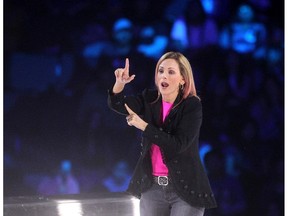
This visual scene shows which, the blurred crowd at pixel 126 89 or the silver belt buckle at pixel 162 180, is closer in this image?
the silver belt buckle at pixel 162 180

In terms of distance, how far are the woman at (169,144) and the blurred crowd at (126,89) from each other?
1.60 metres

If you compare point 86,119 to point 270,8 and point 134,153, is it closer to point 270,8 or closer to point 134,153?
point 134,153

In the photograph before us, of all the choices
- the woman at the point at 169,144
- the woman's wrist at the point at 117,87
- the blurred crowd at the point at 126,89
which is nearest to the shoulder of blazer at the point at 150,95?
the woman at the point at 169,144

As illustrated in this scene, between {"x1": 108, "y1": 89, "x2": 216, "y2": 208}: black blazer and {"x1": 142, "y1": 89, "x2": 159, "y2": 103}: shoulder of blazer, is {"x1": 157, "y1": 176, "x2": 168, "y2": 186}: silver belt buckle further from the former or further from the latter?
{"x1": 142, "y1": 89, "x2": 159, "y2": 103}: shoulder of blazer

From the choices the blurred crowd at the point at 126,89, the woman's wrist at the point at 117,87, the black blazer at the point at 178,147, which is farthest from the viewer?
the blurred crowd at the point at 126,89

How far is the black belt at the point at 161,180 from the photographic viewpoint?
1.84 m

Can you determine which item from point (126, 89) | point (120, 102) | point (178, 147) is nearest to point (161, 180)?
point (178, 147)

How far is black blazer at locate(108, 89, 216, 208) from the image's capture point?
179cm

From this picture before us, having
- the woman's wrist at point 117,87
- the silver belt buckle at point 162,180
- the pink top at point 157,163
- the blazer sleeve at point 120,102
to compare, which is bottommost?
the silver belt buckle at point 162,180

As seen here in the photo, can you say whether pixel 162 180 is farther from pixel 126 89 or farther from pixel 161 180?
pixel 126 89

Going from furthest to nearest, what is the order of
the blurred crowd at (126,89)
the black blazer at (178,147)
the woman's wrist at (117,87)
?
the blurred crowd at (126,89)
the woman's wrist at (117,87)
the black blazer at (178,147)

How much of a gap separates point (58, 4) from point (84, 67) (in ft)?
1.40

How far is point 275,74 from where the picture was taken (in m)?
3.91

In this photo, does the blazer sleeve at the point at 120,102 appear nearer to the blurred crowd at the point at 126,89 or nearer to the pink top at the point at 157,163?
the pink top at the point at 157,163
